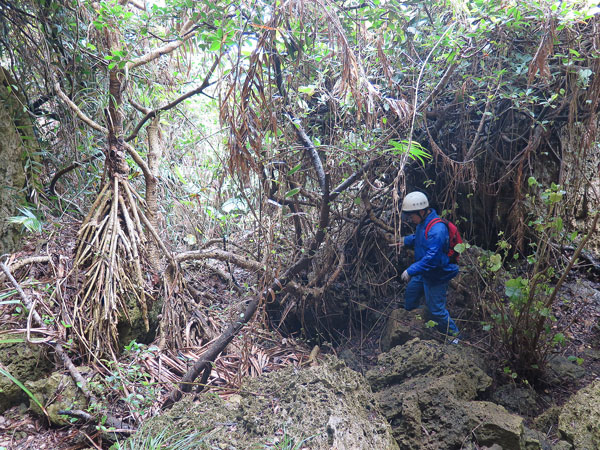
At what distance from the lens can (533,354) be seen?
326 centimetres

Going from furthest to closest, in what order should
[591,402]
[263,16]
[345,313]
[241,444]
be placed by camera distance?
[345,313]
[263,16]
[591,402]
[241,444]

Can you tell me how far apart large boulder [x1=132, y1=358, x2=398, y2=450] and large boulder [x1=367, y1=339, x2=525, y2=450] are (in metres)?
0.20

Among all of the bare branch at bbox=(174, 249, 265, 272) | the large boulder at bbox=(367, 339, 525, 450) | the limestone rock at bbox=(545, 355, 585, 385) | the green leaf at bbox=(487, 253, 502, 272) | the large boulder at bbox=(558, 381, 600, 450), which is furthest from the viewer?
the bare branch at bbox=(174, 249, 265, 272)

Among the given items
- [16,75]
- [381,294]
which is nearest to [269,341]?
[381,294]

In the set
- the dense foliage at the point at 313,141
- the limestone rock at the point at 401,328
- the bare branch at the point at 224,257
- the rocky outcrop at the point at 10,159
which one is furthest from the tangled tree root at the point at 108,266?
the limestone rock at the point at 401,328

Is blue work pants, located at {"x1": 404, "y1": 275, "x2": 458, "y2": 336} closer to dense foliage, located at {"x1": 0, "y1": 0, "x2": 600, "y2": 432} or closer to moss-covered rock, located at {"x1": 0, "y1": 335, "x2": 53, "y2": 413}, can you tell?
dense foliage, located at {"x1": 0, "y1": 0, "x2": 600, "y2": 432}

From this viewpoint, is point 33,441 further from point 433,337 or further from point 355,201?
point 433,337

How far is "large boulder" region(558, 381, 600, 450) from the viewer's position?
2373 mm

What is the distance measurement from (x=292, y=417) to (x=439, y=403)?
1006 millimetres

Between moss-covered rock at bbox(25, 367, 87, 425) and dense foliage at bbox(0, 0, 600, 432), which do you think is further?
dense foliage at bbox(0, 0, 600, 432)

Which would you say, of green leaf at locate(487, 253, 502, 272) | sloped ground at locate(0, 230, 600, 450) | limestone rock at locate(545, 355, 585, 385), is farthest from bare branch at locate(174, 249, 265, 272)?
limestone rock at locate(545, 355, 585, 385)

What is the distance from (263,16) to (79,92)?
2391 millimetres

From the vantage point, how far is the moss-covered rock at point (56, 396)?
260 cm

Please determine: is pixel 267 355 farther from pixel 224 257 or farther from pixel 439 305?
pixel 439 305
